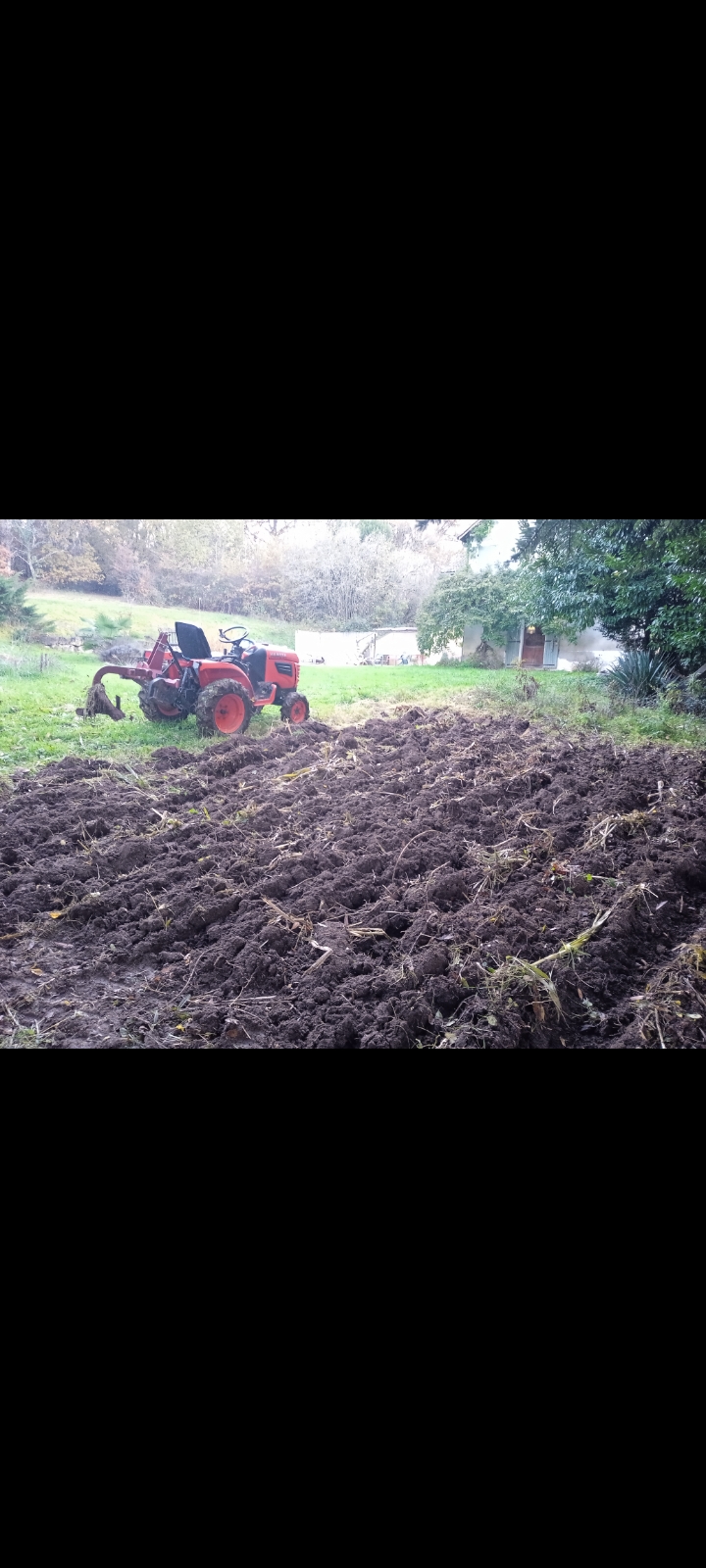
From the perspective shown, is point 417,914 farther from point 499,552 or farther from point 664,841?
point 499,552

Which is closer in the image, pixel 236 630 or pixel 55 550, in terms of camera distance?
pixel 55 550

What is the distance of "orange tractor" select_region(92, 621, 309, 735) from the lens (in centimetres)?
381

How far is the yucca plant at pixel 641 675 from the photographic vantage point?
3895 mm

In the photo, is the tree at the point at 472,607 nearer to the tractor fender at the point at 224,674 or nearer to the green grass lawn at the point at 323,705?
the green grass lawn at the point at 323,705

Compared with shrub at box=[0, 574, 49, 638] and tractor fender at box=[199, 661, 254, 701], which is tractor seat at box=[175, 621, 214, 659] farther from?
shrub at box=[0, 574, 49, 638]

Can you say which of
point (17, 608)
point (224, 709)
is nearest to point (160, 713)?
point (224, 709)

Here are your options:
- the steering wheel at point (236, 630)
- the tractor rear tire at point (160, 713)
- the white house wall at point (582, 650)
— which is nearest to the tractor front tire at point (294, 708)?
the steering wheel at point (236, 630)

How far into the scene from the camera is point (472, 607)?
3771 millimetres

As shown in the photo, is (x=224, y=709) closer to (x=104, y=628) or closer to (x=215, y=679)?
(x=215, y=679)

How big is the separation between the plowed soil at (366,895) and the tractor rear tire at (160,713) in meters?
0.16

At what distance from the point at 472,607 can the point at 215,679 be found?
1311 mm

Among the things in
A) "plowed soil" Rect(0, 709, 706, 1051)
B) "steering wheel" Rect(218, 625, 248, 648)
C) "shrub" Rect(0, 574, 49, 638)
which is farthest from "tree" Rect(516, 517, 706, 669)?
"shrub" Rect(0, 574, 49, 638)
